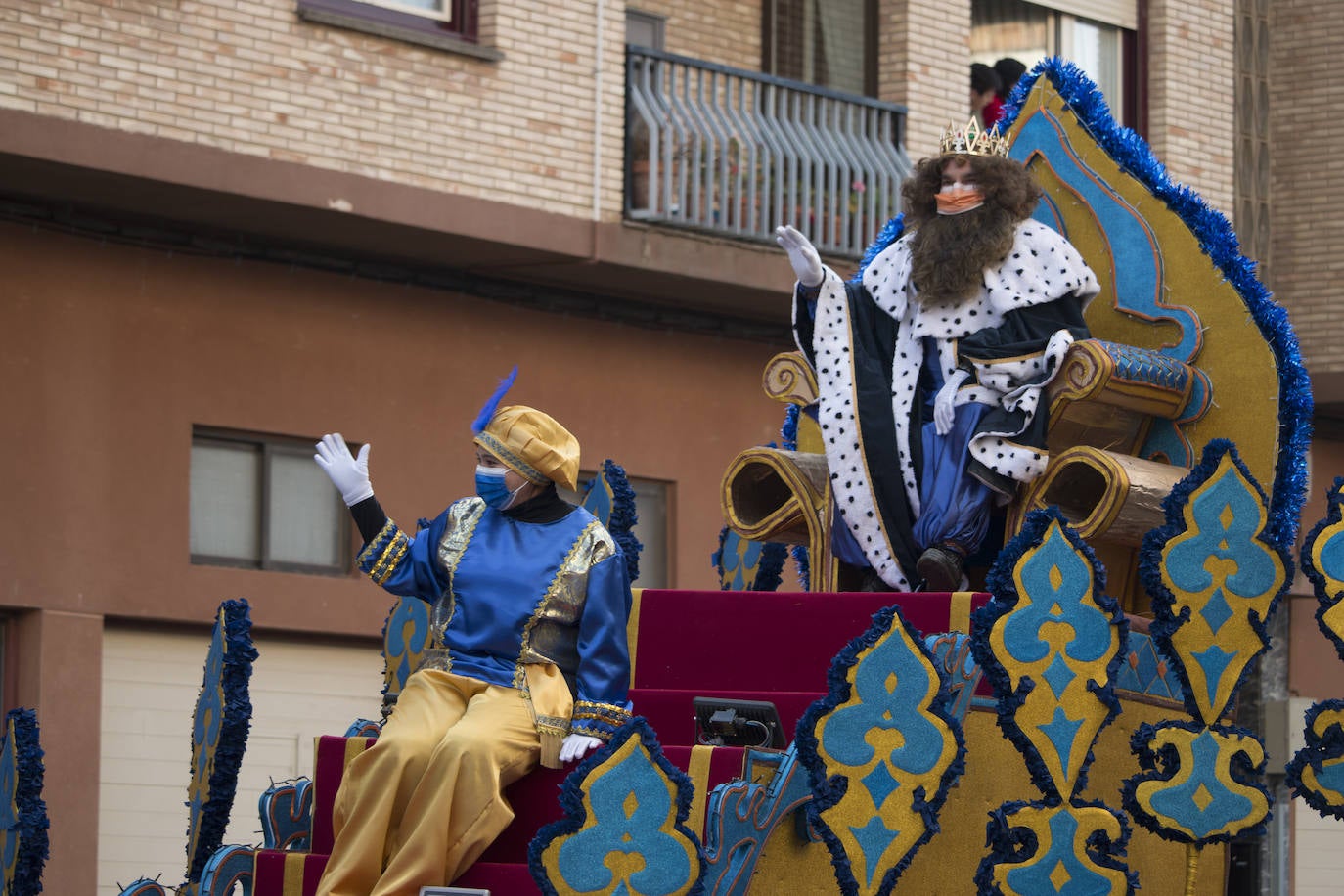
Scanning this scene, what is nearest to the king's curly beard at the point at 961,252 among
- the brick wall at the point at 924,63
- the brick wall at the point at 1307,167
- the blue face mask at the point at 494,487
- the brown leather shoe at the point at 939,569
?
the brown leather shoe at the point at 939,569

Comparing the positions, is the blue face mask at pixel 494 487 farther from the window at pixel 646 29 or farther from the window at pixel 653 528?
the window at pixel 646 29

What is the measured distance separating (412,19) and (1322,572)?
7.57m

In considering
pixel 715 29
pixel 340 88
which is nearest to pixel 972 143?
pixel 340 88

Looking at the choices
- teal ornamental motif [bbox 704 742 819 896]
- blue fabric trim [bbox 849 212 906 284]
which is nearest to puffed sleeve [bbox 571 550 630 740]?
teal ornamental motif [bbox 704 742 819 896]

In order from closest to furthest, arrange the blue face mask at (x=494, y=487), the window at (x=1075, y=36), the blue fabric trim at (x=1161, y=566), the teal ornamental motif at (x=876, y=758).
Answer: the teal ornamental motif at (x=876, y=758) < the blue fabric trim at (x=1161, y=566) < the blue face mask at (x=494, y=487) < the window at (x=1075, y=36)

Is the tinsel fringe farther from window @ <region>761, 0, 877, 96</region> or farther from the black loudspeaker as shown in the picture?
window @ <region>761, 0, 877, 96</region>

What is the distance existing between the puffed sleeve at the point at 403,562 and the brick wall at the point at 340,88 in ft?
16.6

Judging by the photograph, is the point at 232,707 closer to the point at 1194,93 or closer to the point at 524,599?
the point at 524,599

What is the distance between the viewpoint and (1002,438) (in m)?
8.62

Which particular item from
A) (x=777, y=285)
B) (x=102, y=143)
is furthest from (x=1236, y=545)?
(x=777, y=285)

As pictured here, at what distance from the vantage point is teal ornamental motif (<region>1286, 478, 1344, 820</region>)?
7215 millimetres

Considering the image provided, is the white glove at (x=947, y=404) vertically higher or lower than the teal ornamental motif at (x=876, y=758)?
higher

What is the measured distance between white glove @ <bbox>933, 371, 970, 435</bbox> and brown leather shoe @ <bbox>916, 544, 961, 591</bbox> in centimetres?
45

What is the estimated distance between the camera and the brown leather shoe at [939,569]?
8.57 m
